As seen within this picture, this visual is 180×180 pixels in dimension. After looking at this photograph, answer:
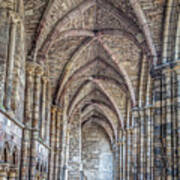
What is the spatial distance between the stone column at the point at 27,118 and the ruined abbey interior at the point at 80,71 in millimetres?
43

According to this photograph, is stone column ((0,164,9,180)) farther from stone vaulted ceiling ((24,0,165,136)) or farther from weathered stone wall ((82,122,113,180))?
weathered stone wall ((82,122,113,180))

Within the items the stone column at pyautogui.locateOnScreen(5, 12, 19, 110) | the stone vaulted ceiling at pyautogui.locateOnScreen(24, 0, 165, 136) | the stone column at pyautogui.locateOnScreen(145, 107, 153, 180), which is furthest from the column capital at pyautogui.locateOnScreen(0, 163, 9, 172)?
the stone column at pyautogui.locateOnScreen(145, 107, 153, 180)

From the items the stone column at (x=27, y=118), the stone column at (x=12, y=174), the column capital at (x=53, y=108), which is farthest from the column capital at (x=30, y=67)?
the column capital at (x=53, y=108)

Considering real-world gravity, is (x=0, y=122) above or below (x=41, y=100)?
below

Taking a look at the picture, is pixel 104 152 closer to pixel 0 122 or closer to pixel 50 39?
pixel 50 39

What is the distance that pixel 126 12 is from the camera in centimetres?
1967

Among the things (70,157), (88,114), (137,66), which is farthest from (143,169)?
(88,114)

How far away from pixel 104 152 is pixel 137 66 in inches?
927

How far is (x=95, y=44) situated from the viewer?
81.5ft

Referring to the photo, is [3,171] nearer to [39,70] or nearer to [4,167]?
[4,167]


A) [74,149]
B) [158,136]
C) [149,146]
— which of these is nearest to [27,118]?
[158,136]

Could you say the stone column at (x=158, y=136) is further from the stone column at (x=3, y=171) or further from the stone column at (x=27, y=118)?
the stone column at (x=3, y=171)

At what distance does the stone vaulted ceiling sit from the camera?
61.9ft

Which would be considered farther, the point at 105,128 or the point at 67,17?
the point at 105,128
